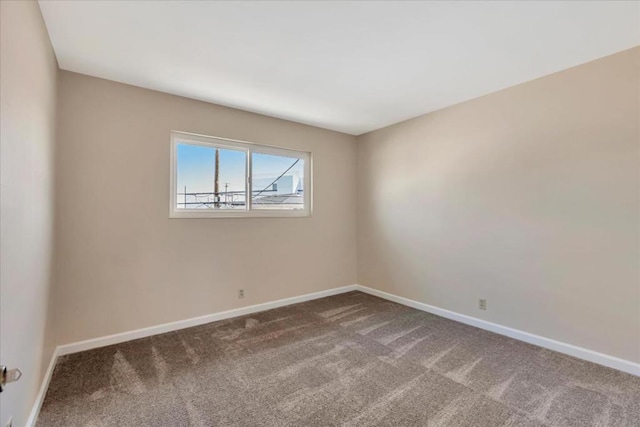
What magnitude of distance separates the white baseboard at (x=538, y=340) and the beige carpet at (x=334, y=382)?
3.2 inches

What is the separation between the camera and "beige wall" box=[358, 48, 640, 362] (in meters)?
2.26

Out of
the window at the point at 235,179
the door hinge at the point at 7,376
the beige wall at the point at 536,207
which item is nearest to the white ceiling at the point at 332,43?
the beige wall at the point at 536,207

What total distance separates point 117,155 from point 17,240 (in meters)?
1.54

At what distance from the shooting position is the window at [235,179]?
3135 mm

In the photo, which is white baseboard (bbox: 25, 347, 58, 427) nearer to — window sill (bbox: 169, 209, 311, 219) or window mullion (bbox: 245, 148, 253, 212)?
window sill (bbox: 169, 209, 311, 219)

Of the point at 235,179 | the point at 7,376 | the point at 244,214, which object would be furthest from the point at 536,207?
the point at 7,376

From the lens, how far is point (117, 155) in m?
2.71

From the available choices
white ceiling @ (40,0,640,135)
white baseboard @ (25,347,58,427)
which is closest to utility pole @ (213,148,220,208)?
white ceiling @ (40,0,640,135)

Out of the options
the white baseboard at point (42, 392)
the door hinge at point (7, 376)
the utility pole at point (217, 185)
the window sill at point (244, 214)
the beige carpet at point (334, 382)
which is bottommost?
the beige carpet at point (334, 382)

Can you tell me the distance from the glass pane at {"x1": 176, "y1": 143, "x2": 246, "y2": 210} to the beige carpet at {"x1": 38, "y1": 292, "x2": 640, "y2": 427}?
1.41 metres

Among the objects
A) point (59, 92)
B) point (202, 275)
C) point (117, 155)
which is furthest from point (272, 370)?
point (59, 92)

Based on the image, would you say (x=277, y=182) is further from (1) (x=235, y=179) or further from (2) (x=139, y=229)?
(2) (x=139, y=229)

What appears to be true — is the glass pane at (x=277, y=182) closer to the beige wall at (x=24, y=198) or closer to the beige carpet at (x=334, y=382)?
the beige carpet at (x=334, y=382)

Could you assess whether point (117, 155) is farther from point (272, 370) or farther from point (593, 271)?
point (593, 271)
